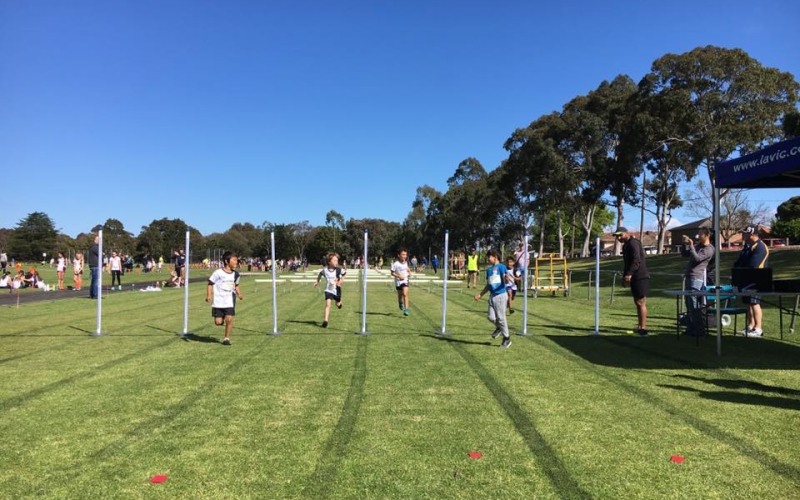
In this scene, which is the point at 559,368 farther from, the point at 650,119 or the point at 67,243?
the point at 67,243

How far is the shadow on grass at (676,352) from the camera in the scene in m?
7.75

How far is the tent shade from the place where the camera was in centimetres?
749

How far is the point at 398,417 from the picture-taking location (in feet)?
17.3

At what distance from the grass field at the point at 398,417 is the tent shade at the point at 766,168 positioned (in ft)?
9.09

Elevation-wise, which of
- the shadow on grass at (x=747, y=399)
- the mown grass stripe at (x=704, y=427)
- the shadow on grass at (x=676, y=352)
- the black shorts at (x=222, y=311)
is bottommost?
the mown grass stripe at (x=704, y=427)

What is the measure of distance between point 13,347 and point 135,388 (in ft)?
14.6

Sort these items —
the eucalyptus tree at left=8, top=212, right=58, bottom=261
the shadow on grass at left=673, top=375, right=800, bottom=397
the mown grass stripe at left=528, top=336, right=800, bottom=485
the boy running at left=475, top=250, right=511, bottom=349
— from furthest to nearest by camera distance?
the eucalyptus tree at left=8, top=212, right=58, bottom=261 → the boy running at left=475, top=250, right=511, bottom=349 → the shadow on grass at left=673, top=375, right=800, bottom=397 → the mown grass stripe at left=528, top=336, right=800, bottom=485

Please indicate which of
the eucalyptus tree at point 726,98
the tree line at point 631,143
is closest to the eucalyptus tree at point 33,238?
the tree line at point 631,143

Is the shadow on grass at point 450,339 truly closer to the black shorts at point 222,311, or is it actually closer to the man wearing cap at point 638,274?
the man wearing cap at point 638,274

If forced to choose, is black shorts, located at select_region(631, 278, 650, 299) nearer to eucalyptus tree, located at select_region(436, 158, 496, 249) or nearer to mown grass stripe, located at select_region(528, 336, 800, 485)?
mown grass stripe, located at select_region(528, 336, 800, 485)

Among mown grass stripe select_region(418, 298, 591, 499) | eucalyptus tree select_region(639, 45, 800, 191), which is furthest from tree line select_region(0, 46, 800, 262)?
mown grass stripe select_region(418, 298, 591, 499)

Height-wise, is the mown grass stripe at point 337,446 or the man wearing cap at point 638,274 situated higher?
the man wearing cap at point 638,274

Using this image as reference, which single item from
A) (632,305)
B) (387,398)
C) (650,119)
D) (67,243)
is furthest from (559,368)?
(67,243)

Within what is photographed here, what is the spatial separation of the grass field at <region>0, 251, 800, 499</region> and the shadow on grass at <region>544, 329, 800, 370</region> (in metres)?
0.05
